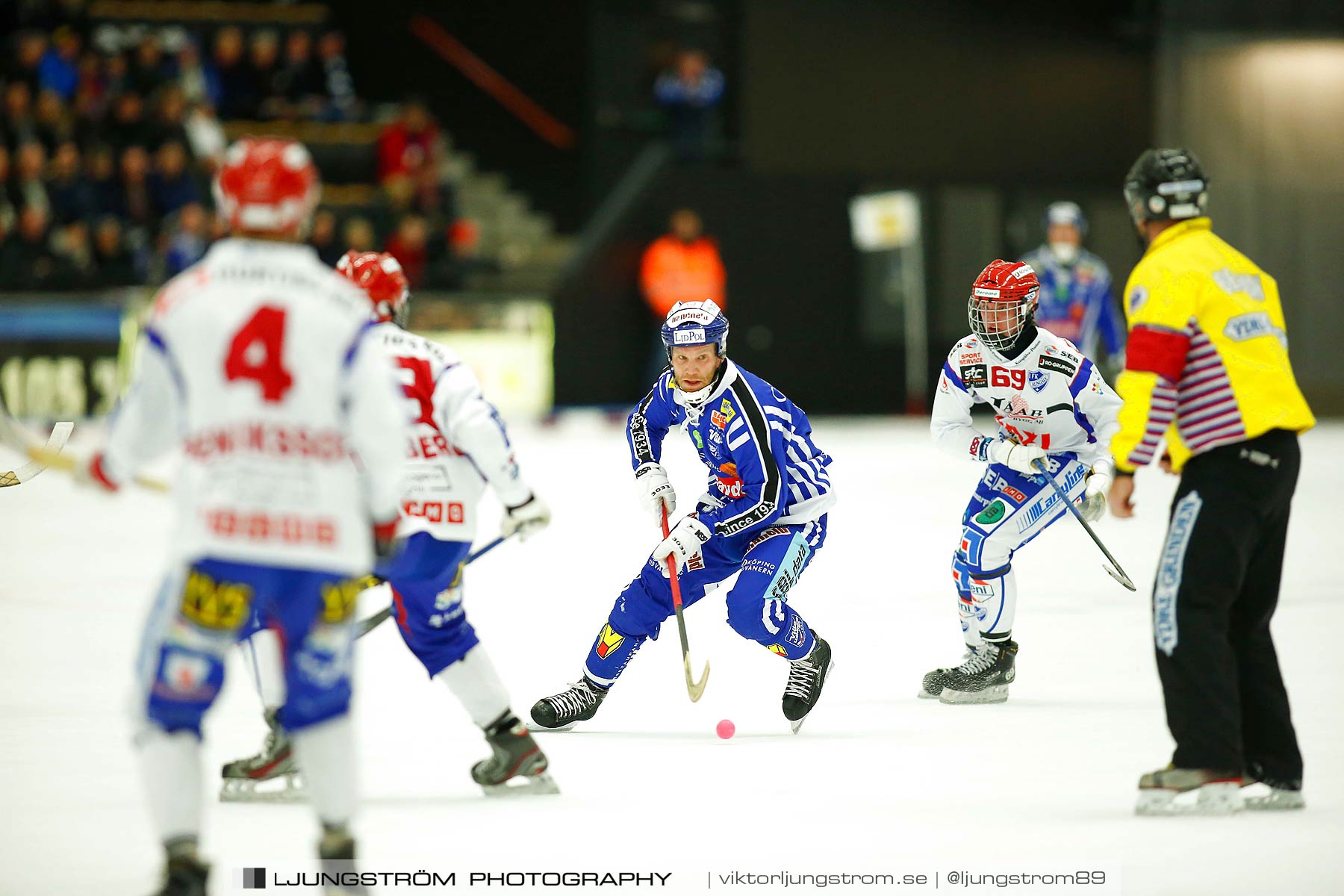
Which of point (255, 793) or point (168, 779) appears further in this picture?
point (255, 793)

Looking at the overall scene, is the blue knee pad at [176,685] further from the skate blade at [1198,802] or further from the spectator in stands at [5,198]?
the spectator in stands at [5,198]

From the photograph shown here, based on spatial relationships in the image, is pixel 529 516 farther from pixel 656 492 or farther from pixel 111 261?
pixel 111 261

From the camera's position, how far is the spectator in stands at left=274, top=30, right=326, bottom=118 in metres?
19.1

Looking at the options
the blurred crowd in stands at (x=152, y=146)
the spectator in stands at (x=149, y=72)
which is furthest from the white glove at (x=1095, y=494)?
the spectator in stands at (x=149, y=72)

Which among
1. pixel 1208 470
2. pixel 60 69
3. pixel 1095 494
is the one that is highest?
pixel 60 69

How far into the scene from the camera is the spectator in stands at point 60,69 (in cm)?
1805

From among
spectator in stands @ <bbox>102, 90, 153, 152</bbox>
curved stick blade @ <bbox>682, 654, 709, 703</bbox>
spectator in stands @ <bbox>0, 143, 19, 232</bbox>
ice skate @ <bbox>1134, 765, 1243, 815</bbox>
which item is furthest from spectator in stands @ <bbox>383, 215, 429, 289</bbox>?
ice skate @ <bbox>1134, 765, 1243, 815</bbox>

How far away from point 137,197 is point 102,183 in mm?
368

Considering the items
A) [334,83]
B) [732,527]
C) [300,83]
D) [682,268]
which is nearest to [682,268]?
[682,268]

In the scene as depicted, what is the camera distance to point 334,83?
64.1 feet

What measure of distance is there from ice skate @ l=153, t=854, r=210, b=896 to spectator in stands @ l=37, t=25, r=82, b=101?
16.1m

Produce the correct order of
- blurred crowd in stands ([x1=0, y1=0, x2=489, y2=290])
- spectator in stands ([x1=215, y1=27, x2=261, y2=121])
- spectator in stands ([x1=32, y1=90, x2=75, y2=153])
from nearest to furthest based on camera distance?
1. blurred crowd in stands ([x1=0, y1=0, x2=489, y2=290])
2. spectator in stands ([x1=32, y1=90, x2=75, y2=153])
3. spectator in stands ([x1=215, y1=27, x2=261, y2=121])

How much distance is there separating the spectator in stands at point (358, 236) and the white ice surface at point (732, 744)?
7436 millimetres

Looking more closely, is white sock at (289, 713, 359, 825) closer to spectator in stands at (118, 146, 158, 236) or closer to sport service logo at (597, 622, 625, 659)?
sport service logo at (597, 622, 625, 659)
